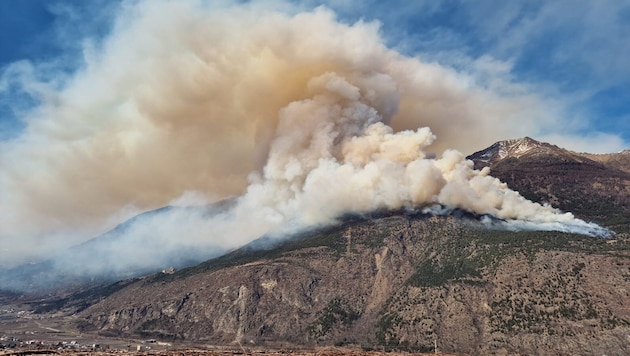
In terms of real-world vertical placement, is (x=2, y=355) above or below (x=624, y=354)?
above

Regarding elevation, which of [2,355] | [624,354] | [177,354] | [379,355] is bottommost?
[624,354]

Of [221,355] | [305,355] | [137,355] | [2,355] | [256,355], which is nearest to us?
[2,355]

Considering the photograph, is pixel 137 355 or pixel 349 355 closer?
pixel 137 355

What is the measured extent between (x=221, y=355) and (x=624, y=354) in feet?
492

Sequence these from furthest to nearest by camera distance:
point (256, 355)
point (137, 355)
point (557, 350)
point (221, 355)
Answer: point (557, 350), point (256, 355), point (221, 355), point (137, 355)

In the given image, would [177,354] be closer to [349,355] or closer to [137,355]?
[137,355]

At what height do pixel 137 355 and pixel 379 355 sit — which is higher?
pixel 137 355

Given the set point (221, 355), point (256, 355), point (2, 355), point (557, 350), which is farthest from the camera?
point (557, 350)

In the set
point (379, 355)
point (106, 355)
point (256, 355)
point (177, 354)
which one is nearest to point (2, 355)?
point (106, 355)

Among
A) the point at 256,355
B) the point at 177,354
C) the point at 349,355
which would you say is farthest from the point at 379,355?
the point at 177,354

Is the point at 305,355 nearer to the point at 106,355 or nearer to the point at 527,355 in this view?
the point at 106,355

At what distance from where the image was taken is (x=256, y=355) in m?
185

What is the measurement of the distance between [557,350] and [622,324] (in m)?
28.2

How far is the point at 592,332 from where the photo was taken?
19925cm
